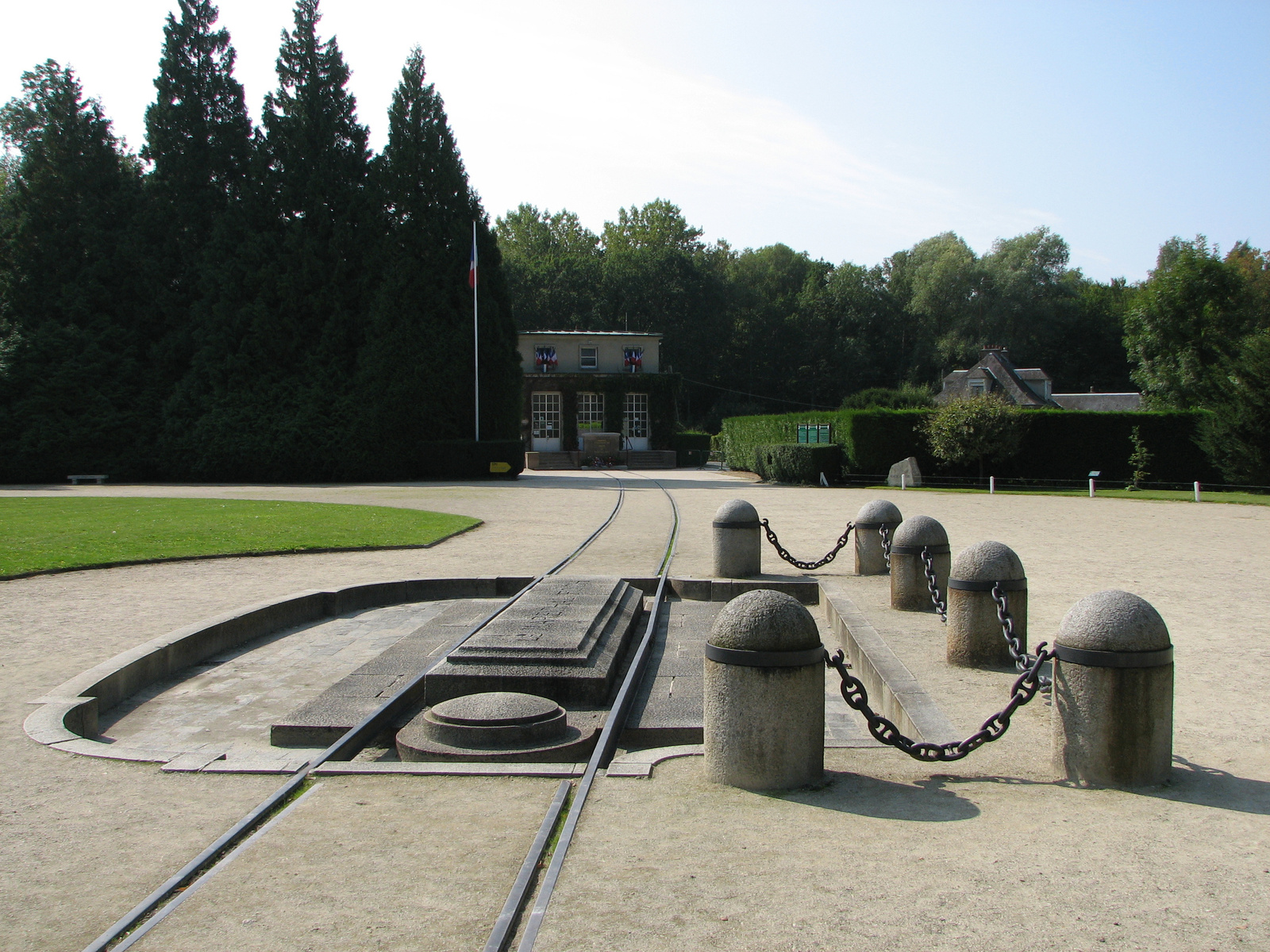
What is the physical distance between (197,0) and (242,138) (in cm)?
564

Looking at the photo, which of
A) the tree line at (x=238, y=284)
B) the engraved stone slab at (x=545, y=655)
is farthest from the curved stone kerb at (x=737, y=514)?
the tree line at (x=238, y=284)

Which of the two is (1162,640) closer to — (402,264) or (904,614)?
(904,614)

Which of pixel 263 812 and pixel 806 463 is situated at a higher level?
pixel 806 463

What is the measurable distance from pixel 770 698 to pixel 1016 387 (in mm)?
60778

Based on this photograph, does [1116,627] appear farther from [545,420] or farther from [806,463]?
[545,420]

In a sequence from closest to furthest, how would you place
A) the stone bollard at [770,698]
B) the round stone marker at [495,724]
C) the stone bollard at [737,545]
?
the stone bollard at [770,698] → the round stone marker at [495,724] → the stone bollard at [737,545]

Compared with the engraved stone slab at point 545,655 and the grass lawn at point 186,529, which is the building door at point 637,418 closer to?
the grass lawn at point 186,529

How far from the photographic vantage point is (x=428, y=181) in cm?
3838

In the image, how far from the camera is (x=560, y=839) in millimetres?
4051

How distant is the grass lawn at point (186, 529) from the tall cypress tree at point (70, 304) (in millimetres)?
14429

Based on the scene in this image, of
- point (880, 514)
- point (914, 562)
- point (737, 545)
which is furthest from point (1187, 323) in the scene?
point (914, 562)

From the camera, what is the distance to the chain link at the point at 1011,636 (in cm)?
571

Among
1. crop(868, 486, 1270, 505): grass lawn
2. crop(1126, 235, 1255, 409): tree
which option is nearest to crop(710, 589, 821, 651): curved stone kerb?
crop(868, 486, 1270, 505): grass lawn

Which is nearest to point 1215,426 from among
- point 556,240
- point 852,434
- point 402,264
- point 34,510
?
point 852,434
